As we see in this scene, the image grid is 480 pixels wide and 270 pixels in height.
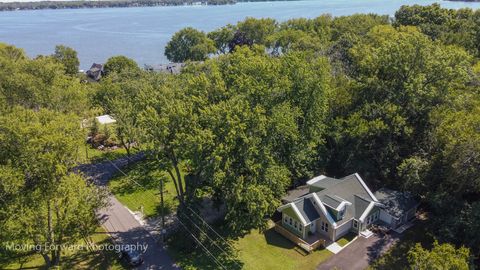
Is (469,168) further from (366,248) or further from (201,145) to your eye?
(201,145)

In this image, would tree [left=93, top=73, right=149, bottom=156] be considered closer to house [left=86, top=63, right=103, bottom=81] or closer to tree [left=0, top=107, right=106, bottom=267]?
tree [left=0, top=107, right=106, bottom=267]

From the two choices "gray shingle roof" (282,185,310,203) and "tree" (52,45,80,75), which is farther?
"tree" (52,45,80,75)

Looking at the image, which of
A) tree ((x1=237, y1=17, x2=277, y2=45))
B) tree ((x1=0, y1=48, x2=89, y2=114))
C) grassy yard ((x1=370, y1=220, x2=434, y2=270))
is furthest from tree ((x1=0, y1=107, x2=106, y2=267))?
tree ((x1=237, y1=17, x2=277, y2=45))

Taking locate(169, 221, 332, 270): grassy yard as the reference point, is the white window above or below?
above

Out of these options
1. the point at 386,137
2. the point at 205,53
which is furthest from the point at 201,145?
the point at 205,53

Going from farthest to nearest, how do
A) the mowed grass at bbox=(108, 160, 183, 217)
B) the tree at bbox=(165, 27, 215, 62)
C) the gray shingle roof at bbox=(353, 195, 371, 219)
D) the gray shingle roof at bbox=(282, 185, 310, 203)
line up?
the tree at bbox=(165, 27, 215, 62) < the mowed grass at bbox=(108, 160, 183, 217) < the gray shingle roof at bbox=(282, 185, 310, 203) < the gray shingle roof at bbox=(353, 195, 371, 219)

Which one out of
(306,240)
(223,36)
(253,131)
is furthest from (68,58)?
(306,240)

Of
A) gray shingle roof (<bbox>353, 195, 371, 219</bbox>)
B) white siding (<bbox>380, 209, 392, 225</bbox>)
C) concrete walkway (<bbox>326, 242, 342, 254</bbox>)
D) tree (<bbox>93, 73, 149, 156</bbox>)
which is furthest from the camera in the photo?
tree (<bbox>93, 73, 149, 156</bbox>)
